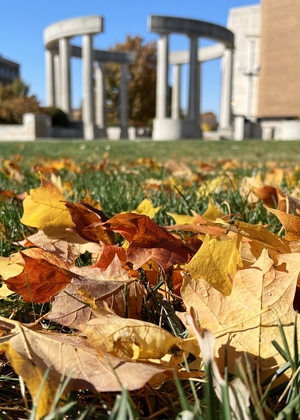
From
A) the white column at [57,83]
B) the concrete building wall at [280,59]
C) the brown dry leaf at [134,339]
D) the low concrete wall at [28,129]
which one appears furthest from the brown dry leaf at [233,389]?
the concrete building wall at [280,59]

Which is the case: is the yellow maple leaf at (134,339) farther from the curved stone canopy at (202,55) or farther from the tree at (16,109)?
the curved stone canopy at (202,55)

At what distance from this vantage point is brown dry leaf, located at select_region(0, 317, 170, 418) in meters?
0.43

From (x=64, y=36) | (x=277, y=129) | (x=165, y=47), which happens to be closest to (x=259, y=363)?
(x=165, y=47)

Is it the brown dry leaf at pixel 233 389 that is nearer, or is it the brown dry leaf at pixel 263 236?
the brown dry leaf at pixel 233 389

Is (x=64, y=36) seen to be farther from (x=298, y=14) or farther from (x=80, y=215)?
(x=80, y=215)

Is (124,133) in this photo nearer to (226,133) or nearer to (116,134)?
(116,134)

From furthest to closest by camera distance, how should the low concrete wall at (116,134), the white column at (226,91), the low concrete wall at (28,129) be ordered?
the white column at (226,91)
the low concrete wall at (116,134)
the low concrete wall at (28,129)

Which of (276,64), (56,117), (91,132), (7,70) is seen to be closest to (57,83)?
(56,117)

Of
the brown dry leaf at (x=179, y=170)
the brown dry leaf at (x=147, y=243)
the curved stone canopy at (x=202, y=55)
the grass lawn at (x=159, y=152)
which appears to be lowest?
the grass lawn at (x=159, y=152)

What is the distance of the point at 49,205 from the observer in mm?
947

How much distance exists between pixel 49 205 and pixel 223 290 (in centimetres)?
47

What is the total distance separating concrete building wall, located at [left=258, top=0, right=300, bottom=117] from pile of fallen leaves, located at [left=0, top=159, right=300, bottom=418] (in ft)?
121

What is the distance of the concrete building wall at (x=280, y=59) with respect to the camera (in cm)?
3506

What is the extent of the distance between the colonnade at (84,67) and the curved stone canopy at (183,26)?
3.72 meters
